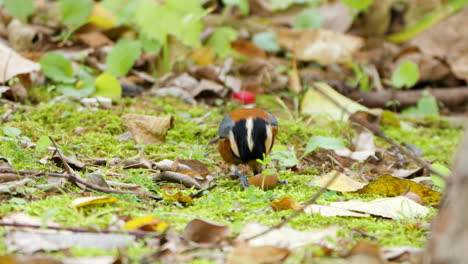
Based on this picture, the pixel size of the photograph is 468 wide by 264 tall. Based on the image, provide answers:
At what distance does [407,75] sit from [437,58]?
1.14 meters

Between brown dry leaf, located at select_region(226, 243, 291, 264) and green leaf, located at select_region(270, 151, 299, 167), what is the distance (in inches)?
72.2

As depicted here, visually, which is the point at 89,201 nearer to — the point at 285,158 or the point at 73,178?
the point at 73,178

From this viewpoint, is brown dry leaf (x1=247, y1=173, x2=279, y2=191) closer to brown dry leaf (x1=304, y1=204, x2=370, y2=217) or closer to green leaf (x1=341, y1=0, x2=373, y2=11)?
brown dry leaf (x1=304, y1=204, x2=370, y2=217)

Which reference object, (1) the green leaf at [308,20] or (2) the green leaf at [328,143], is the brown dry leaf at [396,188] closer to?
(2) the green leaf at [328,143]

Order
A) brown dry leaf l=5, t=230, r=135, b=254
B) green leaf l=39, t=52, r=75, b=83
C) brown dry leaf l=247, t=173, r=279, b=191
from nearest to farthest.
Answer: brown dry leaf l=5, t=230, r=135, b=254, brown dry leaf l=247, t=173, r=279, b=191, green leaf l=39, t=52, r=75, b=83

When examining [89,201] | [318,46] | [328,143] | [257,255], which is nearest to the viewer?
[257,255]

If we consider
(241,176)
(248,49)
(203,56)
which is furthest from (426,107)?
(241,176)

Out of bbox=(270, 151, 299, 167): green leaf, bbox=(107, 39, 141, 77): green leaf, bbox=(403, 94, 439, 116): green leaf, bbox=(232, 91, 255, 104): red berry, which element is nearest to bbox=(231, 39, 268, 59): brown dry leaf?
bbox=(232, 91, 255, 104): red berry

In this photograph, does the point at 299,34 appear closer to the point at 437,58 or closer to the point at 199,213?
the point at 437,58

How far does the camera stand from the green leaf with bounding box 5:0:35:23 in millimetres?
6586

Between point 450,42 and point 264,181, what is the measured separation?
528 centimetres

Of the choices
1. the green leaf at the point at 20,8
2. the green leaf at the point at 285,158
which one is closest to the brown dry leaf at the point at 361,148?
the green leaf at the point at 285,158

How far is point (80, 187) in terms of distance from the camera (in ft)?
10.0

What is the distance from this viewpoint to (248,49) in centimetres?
735
